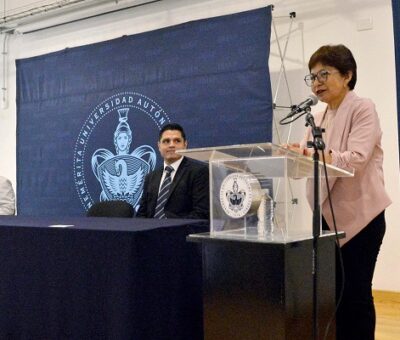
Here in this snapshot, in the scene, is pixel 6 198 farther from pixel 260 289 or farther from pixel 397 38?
pixel 397 38

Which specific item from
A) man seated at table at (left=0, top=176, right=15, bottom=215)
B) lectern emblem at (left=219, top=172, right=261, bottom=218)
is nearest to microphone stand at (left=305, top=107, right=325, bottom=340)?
lectern emblem at (left=219, top=172, right=261, bottom=218)

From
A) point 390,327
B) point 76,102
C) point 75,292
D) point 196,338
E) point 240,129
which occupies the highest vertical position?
point 76,102

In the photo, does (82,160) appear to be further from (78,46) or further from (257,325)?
Answer: (257,325)

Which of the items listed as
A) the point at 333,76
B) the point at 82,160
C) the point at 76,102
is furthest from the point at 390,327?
the point at 76,102

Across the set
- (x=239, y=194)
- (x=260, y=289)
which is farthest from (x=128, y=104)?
(x=260, y=289)

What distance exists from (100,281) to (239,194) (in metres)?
0.66

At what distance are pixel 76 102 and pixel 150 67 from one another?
946 millimetres

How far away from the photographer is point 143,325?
1727 millimetres

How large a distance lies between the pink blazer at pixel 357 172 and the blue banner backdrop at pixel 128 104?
1.86 metres

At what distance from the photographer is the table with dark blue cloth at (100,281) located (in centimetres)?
172

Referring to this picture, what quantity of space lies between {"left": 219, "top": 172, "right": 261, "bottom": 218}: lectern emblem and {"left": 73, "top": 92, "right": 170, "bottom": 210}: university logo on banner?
2.85 meters

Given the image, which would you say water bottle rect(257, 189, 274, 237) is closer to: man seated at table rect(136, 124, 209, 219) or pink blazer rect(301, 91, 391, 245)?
→ pink blazer rect(301, 91, 391, 245)

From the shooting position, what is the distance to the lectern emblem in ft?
4.60

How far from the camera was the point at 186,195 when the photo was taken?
303cm
